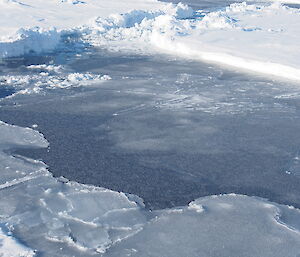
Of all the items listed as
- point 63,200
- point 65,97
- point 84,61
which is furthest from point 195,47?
point 63,200

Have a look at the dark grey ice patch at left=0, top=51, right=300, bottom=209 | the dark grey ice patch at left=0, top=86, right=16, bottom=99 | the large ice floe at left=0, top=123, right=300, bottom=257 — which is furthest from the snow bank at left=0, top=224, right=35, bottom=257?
the dark grey ice patch at left=0, top=86, right=16, bottom=99

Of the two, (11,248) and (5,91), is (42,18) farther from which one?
(11,248)

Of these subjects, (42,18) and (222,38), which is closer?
(222,38)

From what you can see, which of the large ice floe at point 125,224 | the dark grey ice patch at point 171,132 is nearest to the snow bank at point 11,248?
the large ice floe at point 125,224

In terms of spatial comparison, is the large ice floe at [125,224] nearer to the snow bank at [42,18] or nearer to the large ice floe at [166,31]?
the large ice floe at [166,31]

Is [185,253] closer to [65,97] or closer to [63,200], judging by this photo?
[63,200]

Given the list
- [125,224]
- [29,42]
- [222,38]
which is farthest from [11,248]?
[222,38]

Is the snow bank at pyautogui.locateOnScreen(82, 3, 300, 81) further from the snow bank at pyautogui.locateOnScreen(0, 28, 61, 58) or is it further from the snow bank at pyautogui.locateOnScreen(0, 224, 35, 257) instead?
the snow bank at pyautogui.locateOnScreen(0, 224, 35, 257)

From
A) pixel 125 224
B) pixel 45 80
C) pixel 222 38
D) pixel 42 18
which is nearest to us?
pixel 125 224
